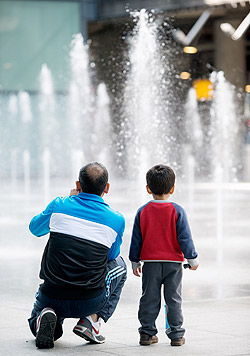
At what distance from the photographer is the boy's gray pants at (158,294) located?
4922 millimetres

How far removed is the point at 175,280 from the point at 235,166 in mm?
30334

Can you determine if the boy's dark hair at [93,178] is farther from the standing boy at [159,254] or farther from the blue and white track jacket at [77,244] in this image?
the standing boy at [159,254]

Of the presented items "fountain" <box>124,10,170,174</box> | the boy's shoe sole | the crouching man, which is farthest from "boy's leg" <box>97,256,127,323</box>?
"fountain" <box>124,10,170,174</box>

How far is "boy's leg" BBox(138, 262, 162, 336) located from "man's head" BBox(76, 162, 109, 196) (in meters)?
0.51

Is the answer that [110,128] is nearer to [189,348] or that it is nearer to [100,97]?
[100,97]

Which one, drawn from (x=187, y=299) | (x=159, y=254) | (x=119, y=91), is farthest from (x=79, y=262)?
(x=119, y=91)

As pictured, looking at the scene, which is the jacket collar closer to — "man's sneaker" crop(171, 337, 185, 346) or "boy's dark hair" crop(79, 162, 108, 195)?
"boy's dark hair" crop(79, 162, 108, 195)

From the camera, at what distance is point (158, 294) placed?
16.3ft

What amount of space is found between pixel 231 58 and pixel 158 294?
37.8 m

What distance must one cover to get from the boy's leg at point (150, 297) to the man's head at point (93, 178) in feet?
1.67

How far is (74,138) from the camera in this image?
36.2m

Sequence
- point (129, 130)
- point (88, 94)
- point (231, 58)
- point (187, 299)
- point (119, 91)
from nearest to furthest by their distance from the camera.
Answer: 1. point (187, 299)
2. point (129, 130)
3. point (88, 94)
4. point (119, 91)
5. point (231, 58)

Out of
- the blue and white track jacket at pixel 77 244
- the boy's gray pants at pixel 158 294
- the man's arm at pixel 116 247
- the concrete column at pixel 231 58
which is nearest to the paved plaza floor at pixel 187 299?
the boy's gray pants at pixel 158 294

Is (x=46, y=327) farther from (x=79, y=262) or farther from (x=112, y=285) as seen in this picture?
(x=112, y=285)
